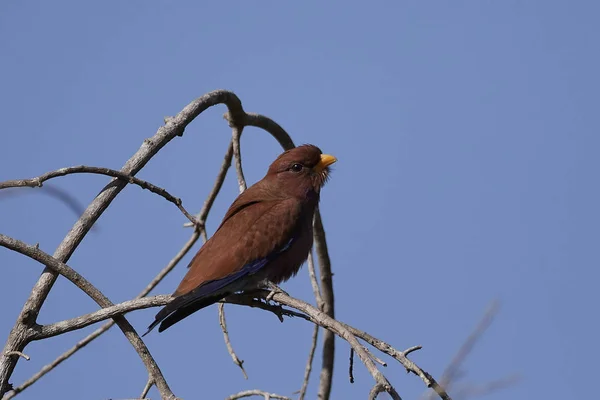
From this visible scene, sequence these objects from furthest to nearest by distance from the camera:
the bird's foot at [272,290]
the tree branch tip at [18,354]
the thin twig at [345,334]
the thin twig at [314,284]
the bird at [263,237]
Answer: the thin twig at [314,284] < the bird at [263,237] < the bird's foot at [272,290] < the tree branch tip at [18,354] < the thin twig at [345,334]

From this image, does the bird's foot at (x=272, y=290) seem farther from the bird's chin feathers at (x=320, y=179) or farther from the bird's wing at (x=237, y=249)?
the bird's chin feathers at (x=320, y=179)

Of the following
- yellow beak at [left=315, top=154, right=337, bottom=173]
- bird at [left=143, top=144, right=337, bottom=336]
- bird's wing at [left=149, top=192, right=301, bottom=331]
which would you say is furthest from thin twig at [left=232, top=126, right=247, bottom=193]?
yellow beak at [left=315, top=154, right=337, bottom=173]

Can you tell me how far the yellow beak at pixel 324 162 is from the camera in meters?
5.82

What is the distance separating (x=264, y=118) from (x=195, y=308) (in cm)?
193

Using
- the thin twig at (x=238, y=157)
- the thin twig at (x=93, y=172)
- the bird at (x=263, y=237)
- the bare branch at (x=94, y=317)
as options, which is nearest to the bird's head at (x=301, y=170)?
the bird at (x=263, y=237)

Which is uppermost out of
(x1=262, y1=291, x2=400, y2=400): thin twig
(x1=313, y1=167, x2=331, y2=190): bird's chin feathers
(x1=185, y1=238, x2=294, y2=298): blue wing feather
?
(x1=313, y1=167, x2=331, y2=190): bird's chin feathers

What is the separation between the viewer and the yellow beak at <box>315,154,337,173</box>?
582 centimetres

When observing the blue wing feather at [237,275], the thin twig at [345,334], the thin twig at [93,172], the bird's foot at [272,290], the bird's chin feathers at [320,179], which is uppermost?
the bird's chin feathers at [320,179]

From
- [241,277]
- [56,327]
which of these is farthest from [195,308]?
[56,327]

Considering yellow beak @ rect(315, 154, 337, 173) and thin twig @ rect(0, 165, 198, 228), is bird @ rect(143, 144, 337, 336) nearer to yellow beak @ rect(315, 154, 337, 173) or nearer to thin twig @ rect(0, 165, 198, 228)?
yellow beak @ rect(315, 154, 337, 173)

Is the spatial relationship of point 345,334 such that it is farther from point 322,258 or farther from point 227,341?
point 322,258

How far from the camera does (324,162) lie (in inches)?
231

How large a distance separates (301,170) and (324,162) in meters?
0.18

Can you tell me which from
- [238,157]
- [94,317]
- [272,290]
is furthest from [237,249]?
[94,317]
